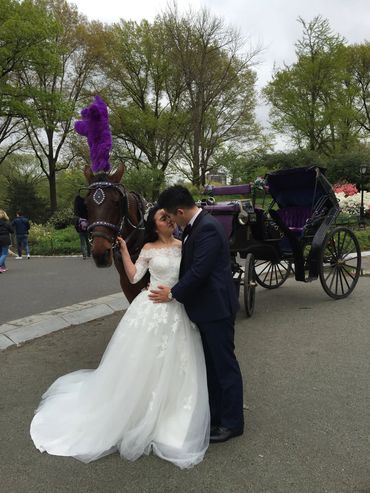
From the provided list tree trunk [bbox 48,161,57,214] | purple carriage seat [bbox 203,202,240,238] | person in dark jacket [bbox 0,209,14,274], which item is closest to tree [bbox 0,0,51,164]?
tree trunk [bbox 48,161,57,214]

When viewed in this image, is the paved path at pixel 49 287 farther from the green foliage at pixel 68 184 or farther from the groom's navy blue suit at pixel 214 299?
the green foliage at pixel 68 184

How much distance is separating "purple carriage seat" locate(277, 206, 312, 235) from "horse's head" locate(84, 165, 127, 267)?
4.76m

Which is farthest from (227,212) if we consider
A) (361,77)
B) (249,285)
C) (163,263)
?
(361,77)

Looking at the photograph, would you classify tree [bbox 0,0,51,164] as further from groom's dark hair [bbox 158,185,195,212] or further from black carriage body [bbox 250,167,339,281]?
groom's dark hair [bbox 158,185,195,212]

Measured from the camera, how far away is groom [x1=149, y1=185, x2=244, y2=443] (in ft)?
9.91

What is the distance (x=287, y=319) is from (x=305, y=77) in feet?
90.2

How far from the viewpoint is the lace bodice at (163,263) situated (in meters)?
3.30

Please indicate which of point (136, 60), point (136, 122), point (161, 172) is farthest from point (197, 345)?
point (136, 60)

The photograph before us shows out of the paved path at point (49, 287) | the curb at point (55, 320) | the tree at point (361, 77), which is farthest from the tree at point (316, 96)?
the curb at point (55, 320)

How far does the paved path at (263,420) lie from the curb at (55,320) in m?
0.19

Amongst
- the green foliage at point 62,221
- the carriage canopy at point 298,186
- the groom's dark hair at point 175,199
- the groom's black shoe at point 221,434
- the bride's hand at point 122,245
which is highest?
the carriage canopy at point 298,186

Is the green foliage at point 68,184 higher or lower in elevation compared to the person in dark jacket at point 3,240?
higher

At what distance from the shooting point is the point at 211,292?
311 centimetres

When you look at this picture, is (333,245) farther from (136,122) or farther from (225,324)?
(136,122)
